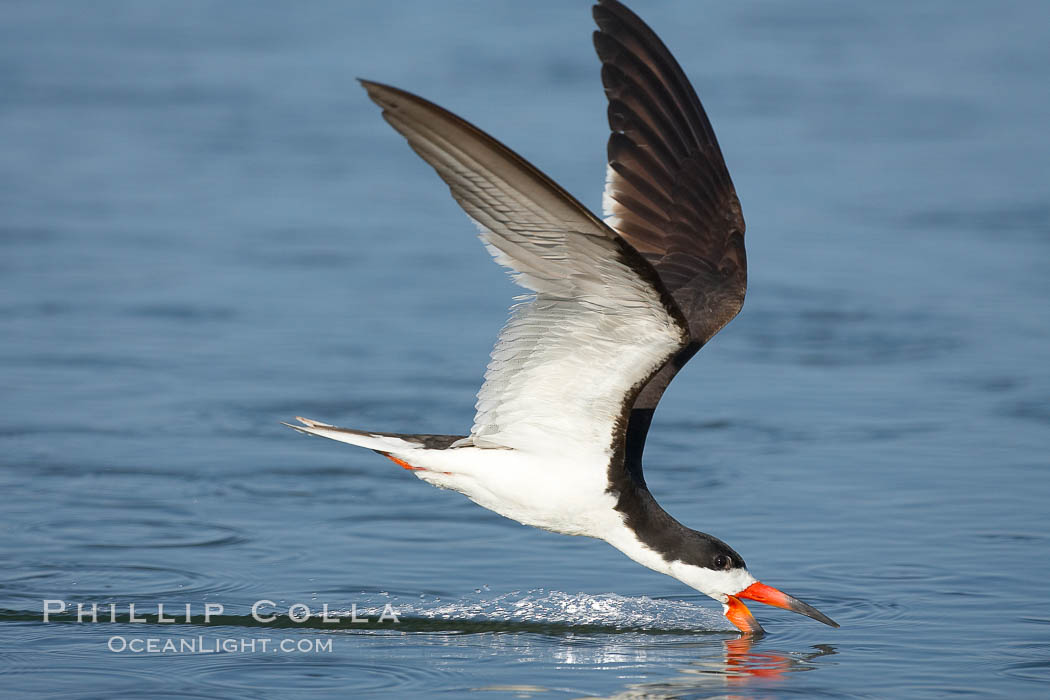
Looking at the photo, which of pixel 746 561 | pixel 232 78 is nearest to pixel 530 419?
pixel 746 561

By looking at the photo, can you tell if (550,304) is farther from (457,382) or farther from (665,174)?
(457,382)

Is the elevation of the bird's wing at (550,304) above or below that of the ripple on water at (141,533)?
above

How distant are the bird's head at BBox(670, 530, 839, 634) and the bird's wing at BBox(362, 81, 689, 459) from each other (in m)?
0.56

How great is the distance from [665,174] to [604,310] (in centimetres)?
193

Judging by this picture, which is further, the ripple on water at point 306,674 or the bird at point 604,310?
the ripple on water at point 306,674

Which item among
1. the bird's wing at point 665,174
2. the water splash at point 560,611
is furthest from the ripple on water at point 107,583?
the bird's wing at point 665,174

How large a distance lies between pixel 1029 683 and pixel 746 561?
149 cm

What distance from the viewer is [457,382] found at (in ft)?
29.0

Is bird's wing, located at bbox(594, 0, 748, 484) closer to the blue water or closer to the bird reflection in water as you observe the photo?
the blue water

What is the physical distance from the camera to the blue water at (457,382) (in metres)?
5.90

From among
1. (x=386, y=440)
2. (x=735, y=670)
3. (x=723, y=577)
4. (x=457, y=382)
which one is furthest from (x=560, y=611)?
(x=457, y=382)

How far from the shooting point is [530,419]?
5941mm

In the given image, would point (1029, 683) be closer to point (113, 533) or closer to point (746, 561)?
point (746, 561)

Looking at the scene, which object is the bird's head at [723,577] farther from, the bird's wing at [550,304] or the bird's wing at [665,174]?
the bird's wing at [665,174]
